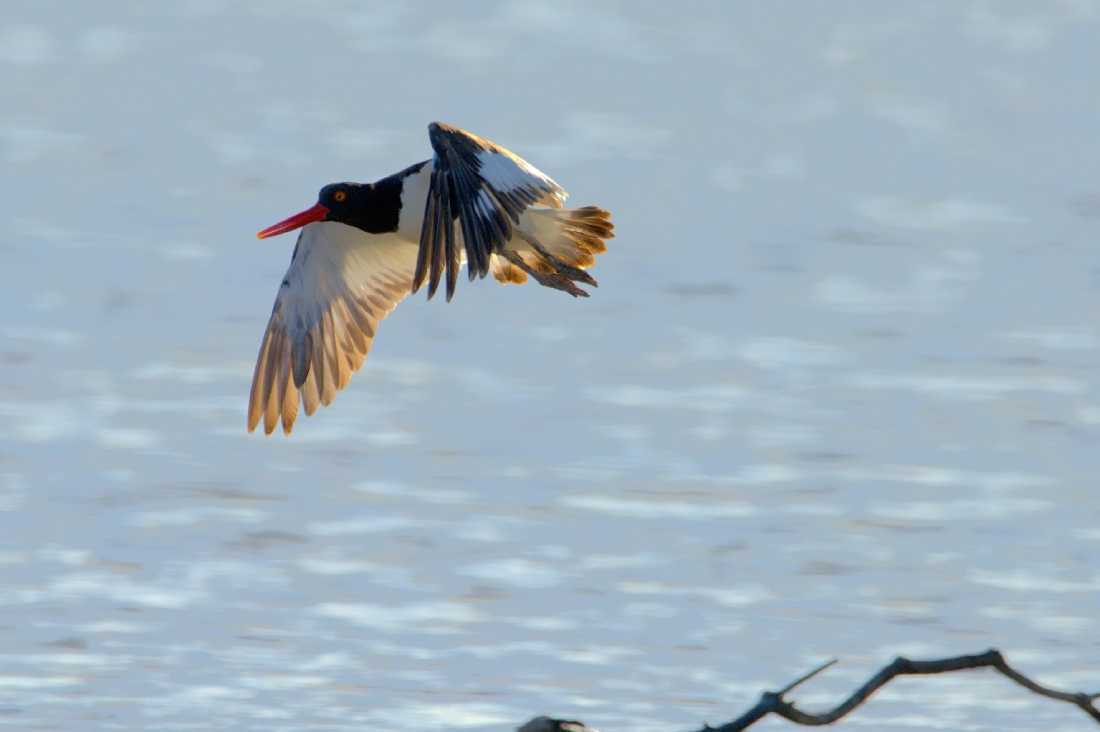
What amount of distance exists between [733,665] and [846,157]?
8.86 m

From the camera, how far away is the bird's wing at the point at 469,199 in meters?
8.66

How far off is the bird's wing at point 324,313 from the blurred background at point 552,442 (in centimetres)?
65

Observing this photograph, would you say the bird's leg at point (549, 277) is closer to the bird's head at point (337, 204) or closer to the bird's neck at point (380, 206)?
the bird's neck at point (380, 206)

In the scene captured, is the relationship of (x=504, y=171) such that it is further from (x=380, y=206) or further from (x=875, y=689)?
(x=875, y=689)

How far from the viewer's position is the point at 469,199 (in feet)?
28.6

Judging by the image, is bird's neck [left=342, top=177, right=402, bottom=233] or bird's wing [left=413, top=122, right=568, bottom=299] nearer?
bird's wing [left=413, top=122, right=568, bottom=299]

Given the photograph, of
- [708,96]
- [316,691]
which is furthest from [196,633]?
[708,96]

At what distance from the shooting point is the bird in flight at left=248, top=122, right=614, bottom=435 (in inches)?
344

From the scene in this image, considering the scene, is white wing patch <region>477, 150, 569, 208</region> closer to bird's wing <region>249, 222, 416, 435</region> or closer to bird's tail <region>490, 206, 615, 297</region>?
bird's tail <region>490, 206, 615, 297</region>

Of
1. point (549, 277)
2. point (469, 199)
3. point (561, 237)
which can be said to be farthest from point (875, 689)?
point (561, 237)

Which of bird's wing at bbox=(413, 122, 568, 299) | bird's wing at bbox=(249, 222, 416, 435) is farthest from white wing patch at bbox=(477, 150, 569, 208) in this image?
bird's wing at bbox=(249, 222, 416, 435)

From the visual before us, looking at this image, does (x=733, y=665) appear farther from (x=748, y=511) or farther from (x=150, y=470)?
(x=150, y=470)

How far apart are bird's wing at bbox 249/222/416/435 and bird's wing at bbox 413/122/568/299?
5.03 feet

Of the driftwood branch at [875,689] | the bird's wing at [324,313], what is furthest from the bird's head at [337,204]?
the driftwood branch at [875,689]
